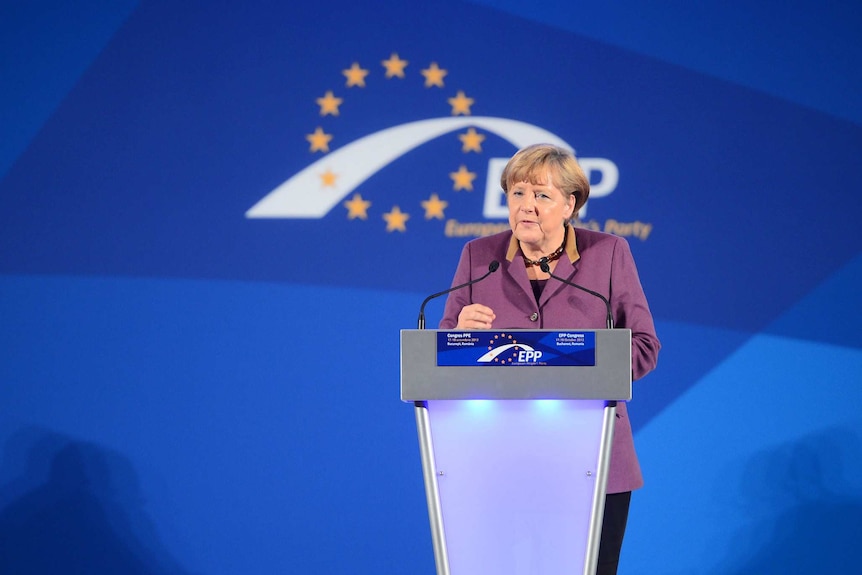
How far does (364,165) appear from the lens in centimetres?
429

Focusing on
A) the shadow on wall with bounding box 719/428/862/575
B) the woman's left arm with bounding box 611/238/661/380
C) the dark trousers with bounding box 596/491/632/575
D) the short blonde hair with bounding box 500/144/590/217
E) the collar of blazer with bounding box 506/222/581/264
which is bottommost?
the dark trousers with bounding box 596/491/632/575

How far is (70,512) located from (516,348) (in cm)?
315

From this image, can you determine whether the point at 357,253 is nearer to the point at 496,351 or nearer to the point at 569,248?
the point at 569,248

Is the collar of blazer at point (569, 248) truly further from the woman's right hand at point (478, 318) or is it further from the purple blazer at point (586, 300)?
the woman's right hand at point (478, 318)

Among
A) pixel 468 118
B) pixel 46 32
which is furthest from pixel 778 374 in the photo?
pixel 46 32

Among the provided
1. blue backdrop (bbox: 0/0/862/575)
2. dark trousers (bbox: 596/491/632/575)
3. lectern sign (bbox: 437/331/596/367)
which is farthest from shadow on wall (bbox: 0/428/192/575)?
lectern sign (bbox: 437/331/596/367)

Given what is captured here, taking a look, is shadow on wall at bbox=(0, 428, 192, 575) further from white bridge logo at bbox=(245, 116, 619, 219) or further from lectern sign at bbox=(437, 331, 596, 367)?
lectern sign at bbox=(437, 331, 596, 367)

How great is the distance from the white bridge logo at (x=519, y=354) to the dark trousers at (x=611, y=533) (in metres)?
0.55

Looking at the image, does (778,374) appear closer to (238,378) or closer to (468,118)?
(468,118)

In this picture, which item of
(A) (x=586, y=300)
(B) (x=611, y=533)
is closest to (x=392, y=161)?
(A) (x=586, y=300)

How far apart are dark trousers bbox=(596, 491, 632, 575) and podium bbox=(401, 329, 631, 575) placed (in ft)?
1.04

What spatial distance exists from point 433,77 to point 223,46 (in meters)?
0.95

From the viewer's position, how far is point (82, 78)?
4.49 metres

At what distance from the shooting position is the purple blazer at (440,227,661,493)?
7.61 feet
